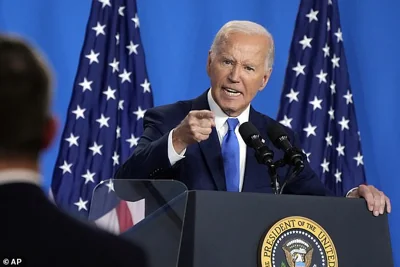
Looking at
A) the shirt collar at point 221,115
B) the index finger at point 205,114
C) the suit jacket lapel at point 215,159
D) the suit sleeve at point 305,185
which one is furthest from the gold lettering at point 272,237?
the shirt collar at point 221,115

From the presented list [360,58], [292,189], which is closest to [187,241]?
[292,189]

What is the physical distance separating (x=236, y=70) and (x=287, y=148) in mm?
786

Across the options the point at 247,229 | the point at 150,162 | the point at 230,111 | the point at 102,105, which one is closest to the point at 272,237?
the point at 247,229

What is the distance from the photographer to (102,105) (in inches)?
184

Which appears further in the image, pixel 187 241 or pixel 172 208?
pixel 187 241

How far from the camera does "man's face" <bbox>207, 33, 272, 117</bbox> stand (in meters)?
3.04

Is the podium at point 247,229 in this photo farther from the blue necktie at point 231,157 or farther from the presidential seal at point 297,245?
the blue necktie at point 231,157

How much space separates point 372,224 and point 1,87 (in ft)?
5.80

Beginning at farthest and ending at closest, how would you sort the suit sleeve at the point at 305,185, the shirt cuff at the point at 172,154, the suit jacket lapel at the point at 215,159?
the suit sleeve at the point at 305,185 < the suit jacket lapel at the point at 215,159 < the shirt cuff at the point at 172,154

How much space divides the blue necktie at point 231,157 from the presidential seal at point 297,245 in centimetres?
64

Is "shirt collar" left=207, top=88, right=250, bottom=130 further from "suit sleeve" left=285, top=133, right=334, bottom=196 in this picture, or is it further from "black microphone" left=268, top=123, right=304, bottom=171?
"black microphone" left=268, top=123, right=304, bottom=171

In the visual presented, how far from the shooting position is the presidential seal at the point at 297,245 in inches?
83.2

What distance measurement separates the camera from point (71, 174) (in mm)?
4562

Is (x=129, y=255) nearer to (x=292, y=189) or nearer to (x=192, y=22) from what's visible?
(x=292, y=189)
